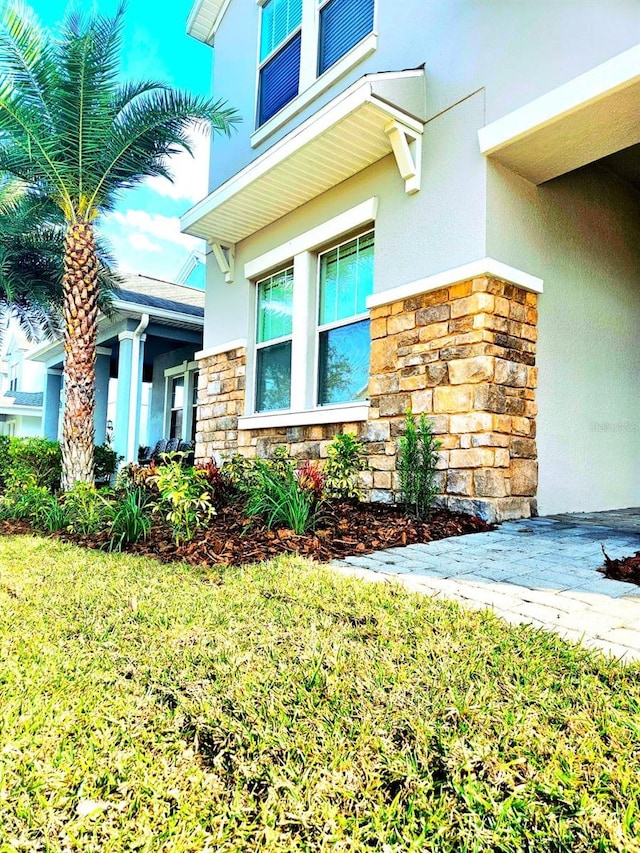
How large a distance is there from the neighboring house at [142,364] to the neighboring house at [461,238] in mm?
4162

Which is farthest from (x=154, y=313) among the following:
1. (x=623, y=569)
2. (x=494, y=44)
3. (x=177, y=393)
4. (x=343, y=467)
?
(x=623, y=569)

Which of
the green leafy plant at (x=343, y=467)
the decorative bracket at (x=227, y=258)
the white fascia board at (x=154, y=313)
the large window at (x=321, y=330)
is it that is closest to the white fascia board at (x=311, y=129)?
the decorative bracket at (x=227, y=258)

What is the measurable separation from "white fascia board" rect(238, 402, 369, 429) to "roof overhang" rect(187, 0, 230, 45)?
633cm

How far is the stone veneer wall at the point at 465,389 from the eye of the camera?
469 centimetres

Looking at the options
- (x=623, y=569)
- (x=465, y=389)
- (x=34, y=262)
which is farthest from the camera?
(x=34, y=262)

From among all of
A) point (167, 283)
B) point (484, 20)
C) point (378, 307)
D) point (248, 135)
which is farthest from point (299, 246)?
point (167, 283)

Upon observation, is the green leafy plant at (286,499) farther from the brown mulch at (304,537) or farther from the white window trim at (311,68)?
the white window trim at (311,68)

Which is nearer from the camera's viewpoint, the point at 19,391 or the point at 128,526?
the point at 128,526

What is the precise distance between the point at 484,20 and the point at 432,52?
0.56 meters

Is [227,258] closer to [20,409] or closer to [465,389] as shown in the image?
[465,389]

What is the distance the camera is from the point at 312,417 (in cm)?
634

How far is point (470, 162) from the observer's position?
193 inches

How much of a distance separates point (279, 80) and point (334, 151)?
2488mm

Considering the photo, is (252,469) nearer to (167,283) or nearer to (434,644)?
(434,644)
